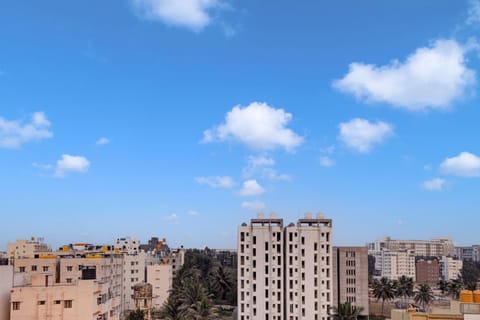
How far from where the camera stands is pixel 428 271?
577ft

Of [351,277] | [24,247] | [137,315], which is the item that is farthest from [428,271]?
[137,315]

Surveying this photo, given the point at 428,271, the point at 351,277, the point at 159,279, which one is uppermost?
the point at 351,277

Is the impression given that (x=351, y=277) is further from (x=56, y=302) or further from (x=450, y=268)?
(x=450, y=268)

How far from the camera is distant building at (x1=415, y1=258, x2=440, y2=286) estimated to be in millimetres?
174625

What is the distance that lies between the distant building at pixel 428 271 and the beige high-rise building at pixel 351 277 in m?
104

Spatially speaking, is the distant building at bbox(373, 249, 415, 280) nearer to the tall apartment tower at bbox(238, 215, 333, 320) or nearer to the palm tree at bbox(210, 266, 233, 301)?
the palm tree at bbox(210, 266, 233, 301)

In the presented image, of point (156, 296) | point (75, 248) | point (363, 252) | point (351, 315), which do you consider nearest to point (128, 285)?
point (156, 296)

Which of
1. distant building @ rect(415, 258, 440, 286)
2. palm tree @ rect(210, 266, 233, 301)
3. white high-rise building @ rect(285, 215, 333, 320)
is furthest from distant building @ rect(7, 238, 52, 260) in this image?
distant building @ rect(415, 258, 440, 286)

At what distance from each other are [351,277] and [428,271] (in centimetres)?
10801

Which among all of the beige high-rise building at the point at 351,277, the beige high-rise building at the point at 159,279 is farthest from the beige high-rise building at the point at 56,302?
the beige high-rise building at the point at 159,279

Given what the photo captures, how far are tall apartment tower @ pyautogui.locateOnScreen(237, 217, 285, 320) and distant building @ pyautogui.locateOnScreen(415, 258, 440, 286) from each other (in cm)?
12407

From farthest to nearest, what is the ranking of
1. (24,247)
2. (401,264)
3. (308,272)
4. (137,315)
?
(401,264), (24,247), (308,272), (137,315)

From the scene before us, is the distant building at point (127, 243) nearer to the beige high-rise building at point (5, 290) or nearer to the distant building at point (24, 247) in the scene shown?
the distant building at point (24, 247)

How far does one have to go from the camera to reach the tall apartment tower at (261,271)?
225 feet
